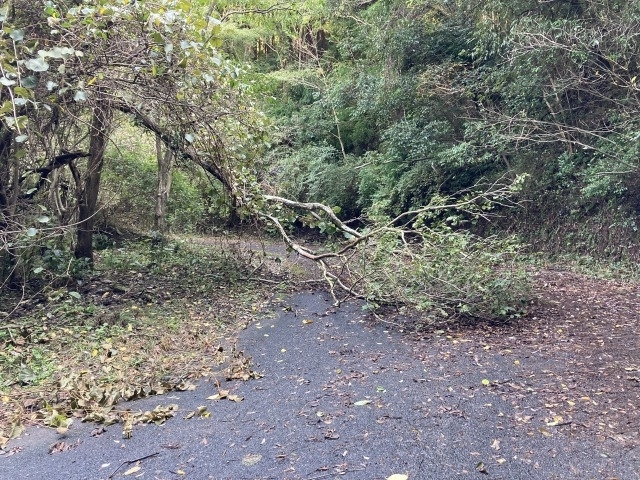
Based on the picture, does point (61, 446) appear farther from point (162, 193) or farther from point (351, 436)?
point (162, 193)

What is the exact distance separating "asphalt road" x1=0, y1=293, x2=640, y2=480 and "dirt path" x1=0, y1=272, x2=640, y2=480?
11 mm

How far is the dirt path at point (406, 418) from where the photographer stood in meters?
2.92

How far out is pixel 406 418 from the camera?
139 inches

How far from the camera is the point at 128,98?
21.1 ft

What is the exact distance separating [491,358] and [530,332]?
1083mm

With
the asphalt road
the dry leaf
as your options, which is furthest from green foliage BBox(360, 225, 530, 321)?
the dry leaf

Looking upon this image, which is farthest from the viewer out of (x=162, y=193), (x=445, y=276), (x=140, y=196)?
(x=162, y=193)

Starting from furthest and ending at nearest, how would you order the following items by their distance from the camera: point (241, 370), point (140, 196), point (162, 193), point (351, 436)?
point (162, 193) < point (140, 196) < point (241, 370) < point (351, 436)

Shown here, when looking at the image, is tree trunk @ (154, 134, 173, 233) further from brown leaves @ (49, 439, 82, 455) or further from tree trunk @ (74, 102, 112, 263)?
brown leaves @ (49, 439, 82, 455)

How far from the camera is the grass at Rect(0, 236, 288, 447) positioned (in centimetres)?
412

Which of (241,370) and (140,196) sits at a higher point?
(241,370)

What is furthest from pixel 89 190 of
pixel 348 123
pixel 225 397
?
pixel 348 123

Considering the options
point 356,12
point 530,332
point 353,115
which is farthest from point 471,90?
point 530,332

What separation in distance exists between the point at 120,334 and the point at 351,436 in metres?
3.61
